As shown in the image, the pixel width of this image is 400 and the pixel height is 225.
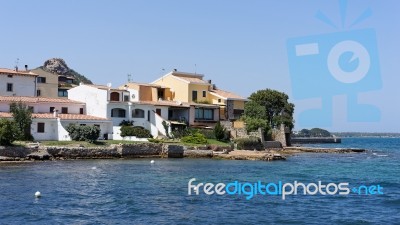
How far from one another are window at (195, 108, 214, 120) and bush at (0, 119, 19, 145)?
3053 cm

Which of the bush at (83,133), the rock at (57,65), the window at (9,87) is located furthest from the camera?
the rock at (57,65)

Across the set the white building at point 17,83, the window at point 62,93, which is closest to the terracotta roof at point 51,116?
the white building at point 17,83

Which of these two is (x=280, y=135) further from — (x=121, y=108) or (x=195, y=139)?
(x=121, y=108)

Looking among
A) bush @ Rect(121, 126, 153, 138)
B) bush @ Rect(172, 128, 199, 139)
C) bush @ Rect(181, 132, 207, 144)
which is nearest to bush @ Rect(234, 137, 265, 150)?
bush @ Rect(181, 132, 207, 144)

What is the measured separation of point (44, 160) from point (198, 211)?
95.4 feet

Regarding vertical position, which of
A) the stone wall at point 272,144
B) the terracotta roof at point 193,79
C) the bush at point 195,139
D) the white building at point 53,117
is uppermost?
the terracotta roof at point 193,79

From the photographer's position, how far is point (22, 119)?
53594 mm

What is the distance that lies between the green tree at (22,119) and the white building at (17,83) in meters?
13.7

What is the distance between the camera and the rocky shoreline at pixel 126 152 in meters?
48.1

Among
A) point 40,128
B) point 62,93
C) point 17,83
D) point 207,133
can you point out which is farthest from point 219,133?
point 62,93

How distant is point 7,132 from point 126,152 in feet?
42.0

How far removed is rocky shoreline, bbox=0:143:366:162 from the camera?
4809 centimetres

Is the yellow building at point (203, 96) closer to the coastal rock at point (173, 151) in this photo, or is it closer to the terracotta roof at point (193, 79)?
the terracotta roof at point (193, 79)

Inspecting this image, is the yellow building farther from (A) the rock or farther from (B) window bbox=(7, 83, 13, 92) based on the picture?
(A) the rock
